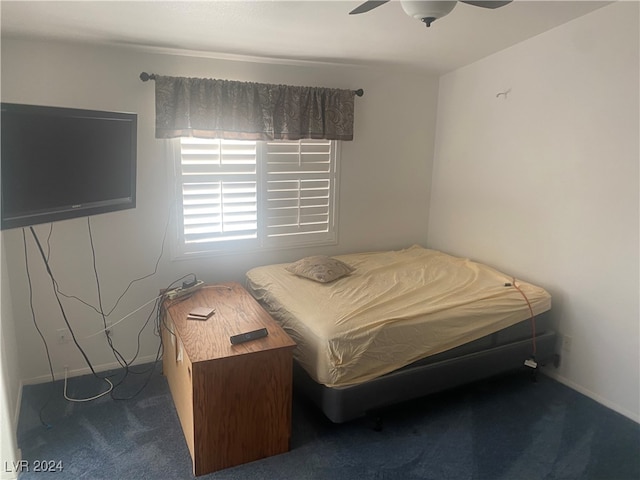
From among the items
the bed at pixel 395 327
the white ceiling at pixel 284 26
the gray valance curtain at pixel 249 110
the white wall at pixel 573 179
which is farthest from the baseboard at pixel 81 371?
the white wall at pixel 573 179

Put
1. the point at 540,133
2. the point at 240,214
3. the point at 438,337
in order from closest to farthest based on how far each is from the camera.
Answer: the point at 438,337
the point at 540,133
the point at 240,214

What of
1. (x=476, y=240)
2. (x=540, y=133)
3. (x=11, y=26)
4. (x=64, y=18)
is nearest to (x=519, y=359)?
(x=476, y=240)

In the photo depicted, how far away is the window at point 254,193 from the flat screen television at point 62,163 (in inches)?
22.5

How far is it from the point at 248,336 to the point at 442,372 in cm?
117

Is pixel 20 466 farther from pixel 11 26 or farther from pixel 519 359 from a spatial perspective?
pixel 519 359

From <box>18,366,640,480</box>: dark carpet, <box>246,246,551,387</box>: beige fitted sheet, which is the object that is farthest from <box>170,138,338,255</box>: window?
<box>18,366,640,480</box>: dark carpet

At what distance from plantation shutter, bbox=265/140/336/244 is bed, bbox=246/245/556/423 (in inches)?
16.7

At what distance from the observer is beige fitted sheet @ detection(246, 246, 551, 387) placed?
7.32ft

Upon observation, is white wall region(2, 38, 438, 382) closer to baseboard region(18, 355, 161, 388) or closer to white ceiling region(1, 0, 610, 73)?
baseboard region(18, 355, 161, 388)

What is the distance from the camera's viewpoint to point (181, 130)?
291 cm

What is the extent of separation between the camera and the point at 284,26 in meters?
2.43

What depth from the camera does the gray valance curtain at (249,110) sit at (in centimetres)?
287

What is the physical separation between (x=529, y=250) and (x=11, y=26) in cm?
353

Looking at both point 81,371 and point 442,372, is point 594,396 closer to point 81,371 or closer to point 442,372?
point 442,372
